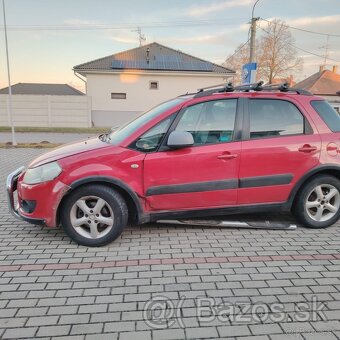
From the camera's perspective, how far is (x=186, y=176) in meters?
4.03

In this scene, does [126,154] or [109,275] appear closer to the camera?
[109,275]

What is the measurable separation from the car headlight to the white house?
23.2 metres

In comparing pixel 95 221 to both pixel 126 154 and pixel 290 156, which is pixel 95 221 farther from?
pixel 290 156

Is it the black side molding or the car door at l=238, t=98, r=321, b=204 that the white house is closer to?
the car door at l=238, t=98, r=321, b=204

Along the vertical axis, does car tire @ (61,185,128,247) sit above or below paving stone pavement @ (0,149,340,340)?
above

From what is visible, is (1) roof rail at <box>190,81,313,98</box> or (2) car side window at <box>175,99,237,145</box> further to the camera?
(1) roof rail at <box>190,81,313,98</box>

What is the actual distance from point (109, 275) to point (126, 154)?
137cm

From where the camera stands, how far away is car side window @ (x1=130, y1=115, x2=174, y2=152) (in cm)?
400

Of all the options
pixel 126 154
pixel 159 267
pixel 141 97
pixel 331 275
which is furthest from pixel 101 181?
pixel 141 97

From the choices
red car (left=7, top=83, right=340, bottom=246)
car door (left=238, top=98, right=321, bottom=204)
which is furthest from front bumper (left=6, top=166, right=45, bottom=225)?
car door (left=238, top=98, right=321, bottom=204)

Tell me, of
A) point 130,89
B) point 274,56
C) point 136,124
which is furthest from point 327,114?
point 274,56

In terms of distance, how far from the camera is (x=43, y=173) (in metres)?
3.88

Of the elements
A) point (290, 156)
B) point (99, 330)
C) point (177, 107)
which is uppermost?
point (177, 107)

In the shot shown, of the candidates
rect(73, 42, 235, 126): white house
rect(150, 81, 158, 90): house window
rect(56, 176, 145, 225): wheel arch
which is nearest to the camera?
rect(56, 176, 145, 225): wheel arch
